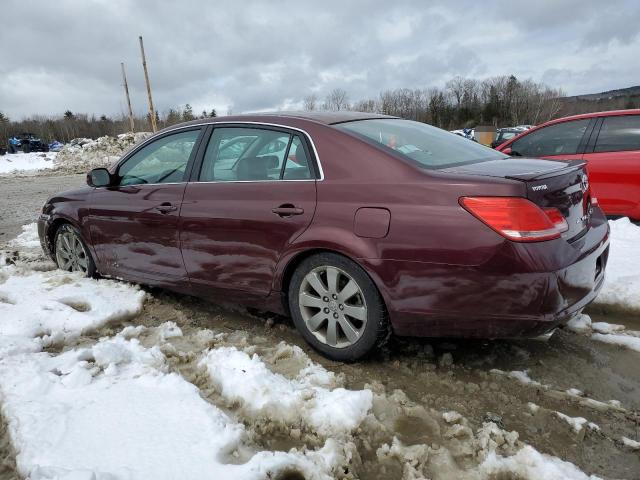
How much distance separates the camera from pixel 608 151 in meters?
5.50

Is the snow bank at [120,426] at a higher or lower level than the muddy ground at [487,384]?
higher

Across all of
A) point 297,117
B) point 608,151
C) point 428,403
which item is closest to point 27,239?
point 297,117

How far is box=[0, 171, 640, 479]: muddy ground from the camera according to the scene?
2.18 metres

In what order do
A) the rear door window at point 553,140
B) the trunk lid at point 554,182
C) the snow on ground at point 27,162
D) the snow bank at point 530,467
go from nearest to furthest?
the snow bank at point 530,467
the trunk lid at point 554,182
the rear door window at point 553,140
the snow on ground at point 27,162

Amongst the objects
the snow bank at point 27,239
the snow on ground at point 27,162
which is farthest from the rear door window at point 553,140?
the snow on ground at point 27,162

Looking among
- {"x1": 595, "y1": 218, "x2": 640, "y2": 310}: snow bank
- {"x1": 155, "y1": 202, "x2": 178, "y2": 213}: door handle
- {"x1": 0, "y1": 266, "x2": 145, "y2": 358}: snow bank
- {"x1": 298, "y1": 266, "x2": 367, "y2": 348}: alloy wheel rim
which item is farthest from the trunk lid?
{"x1": 0, "y1": 266, "x2": 145, "y2": 358}: snow bank

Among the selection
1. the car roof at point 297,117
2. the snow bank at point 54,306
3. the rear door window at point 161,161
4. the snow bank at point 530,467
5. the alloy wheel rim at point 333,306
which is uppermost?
the car roof at point 297,117

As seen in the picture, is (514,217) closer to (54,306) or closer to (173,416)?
(173,416)

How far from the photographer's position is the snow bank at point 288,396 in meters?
2.31

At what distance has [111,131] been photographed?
60.5m

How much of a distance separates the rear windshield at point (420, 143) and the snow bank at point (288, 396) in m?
1.31

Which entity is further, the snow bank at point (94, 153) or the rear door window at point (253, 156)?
the snow bank at point (94, 153)

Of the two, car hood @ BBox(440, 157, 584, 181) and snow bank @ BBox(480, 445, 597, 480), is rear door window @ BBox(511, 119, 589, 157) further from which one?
snow bank @ BBox(480, 445, 597, 480)

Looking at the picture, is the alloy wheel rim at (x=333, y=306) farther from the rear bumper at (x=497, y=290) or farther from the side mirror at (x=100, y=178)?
the side mirror at (x=100, y=178)
